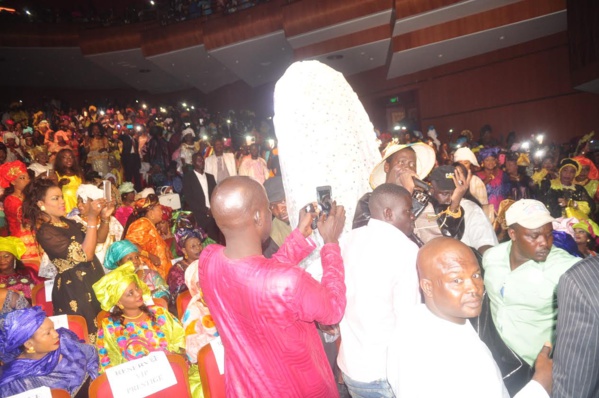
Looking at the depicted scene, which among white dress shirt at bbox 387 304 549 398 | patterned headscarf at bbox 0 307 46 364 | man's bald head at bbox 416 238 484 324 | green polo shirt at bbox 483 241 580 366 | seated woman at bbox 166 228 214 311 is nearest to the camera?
white dress shirt at bbox 387 304 549 398

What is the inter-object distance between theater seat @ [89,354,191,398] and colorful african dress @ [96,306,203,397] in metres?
0.41

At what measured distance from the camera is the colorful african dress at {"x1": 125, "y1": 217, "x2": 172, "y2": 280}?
13.6ft

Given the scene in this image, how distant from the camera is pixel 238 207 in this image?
4.28 ft

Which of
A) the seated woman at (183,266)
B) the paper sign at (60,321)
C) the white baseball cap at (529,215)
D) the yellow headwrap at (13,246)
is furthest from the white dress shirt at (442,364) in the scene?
the yellow headwrap at (13,246)

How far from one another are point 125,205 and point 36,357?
363 centimetres

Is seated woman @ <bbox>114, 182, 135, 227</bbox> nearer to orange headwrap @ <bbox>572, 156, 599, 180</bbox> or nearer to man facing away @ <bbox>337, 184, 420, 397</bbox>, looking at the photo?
man facing away @ <bbox>337, 184, 420, 397</bbox>

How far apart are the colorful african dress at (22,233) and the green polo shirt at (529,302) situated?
3.75m

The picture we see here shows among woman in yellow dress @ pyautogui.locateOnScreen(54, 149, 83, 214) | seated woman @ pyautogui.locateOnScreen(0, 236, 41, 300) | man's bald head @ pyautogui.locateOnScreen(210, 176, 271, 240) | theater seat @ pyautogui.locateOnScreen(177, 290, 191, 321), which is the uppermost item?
woman in yellow dress @ pyautogui.locateOnScreen(54, 149, 83, 214)

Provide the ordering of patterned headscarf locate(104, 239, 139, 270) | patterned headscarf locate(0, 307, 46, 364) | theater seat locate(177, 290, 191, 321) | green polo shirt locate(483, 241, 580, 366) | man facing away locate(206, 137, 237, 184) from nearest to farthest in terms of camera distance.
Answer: green polo shirt locate(483, 241, 580, 366) → patterned headscarf locate(0, 307, 46, 364) → theater seat locate(177, 290, 191, 321) → patterned headscarf locate(104, 239, 139, 270) → man facing away locate(206, 137, 237, 184)

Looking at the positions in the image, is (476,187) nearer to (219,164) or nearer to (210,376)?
(210,376)

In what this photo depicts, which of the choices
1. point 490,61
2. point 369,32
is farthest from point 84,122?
point 490,61

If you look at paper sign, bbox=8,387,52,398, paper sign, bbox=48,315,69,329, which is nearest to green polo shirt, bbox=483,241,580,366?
paper sign, bbox=8,387,52,398

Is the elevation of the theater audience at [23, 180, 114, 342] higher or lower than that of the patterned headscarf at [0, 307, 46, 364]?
higher

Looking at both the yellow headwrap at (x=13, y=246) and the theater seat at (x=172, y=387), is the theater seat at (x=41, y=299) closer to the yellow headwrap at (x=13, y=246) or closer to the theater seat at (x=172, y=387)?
the yellow headwrap at (x=13, y=246)
